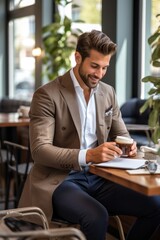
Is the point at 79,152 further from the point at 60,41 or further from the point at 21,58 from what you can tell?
the point at 21,58

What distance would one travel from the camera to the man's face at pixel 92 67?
2303 millimetres

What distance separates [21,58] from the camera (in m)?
7.47

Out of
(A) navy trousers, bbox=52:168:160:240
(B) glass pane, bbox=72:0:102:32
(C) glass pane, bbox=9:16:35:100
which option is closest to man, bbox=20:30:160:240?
(A) navy trousers, bbox=52:168:160:240

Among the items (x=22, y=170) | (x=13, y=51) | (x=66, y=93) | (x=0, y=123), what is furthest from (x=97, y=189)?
(x=13, y=51)

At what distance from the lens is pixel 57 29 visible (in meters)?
5.88

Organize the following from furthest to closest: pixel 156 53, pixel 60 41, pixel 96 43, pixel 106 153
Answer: pixel 60 41 < pixel 96 43 < pixel 106 153 < pixel 156 53

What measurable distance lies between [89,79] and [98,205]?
0.67 metres

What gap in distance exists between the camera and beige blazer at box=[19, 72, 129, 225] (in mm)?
2154

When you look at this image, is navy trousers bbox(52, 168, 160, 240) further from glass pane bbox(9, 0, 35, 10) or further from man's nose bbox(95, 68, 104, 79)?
glass pane bbox(9, 0, 35, 10)

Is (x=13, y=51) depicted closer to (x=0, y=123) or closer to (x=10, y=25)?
(x=10, y=25)

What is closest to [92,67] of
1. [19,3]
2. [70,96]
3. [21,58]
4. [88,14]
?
[70,96]

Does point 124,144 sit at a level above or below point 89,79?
below

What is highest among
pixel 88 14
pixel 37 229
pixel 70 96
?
pixel 88 14

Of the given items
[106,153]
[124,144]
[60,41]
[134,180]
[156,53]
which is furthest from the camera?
[60,41]
